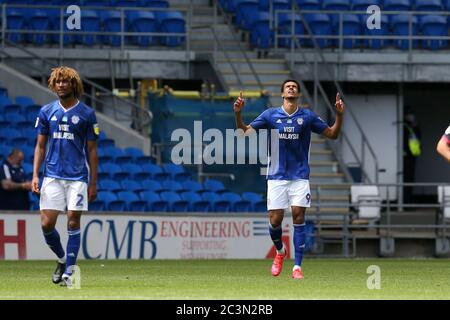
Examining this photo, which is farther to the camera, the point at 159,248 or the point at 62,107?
the point at 159,248

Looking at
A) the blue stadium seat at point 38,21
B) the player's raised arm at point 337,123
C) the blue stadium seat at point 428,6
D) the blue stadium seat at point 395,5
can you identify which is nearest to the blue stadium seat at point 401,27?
the blue stadium seat at point 395,5

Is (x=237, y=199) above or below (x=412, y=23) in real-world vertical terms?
below

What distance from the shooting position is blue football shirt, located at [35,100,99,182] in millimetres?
14375

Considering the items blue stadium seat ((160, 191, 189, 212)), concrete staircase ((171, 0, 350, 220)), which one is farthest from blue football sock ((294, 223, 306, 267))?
concrete staircase ((171, 0, 350, 220))

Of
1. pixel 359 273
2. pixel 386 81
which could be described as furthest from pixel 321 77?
pixel 359 273

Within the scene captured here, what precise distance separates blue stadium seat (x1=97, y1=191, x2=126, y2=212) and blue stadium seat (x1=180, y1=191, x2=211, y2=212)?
1.22 metres

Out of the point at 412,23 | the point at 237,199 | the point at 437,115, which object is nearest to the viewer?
the point at 237,199

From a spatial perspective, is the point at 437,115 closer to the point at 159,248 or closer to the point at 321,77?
the point at 321,77

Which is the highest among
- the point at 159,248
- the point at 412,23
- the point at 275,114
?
the point at 412,23

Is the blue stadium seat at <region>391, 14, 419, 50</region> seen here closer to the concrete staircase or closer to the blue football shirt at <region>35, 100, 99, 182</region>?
the concrete staircase

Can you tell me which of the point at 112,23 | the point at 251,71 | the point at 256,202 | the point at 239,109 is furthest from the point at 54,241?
the point at 251,71

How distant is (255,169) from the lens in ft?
87.5

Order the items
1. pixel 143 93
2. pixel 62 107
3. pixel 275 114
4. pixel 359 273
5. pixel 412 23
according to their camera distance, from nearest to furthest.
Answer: pixel 62 107
pixel 275 114
pixel 359 273
pixel 143 93
pixel 412 23

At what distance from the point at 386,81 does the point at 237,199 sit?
6.12 m
